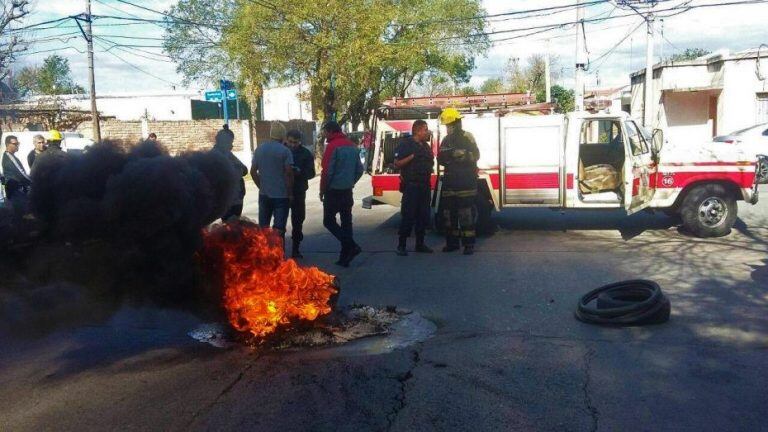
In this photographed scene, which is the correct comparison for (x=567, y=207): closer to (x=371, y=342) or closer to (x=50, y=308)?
(x=371, y=342)

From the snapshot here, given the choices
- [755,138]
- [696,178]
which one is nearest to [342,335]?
[696,178]

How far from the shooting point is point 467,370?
529 cm

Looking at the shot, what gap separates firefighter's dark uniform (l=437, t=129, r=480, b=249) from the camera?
9859mm

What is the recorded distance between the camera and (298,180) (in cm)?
978

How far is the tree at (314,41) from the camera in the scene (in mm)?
28422

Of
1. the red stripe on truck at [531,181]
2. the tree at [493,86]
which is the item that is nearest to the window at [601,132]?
the red stripe on truck at [531,181]

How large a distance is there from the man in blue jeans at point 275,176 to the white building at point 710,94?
2045 centimetres

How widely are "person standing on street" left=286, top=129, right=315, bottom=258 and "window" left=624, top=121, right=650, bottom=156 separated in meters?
5.06

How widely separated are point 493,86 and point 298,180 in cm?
7816

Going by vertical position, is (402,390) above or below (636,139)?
below

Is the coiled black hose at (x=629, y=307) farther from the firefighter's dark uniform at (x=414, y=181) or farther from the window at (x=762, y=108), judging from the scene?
the window at (x=762, y=108)

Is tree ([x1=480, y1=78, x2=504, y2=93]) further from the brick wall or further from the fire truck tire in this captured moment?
Result: the fire truck tire

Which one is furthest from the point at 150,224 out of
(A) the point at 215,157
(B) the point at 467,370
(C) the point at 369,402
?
(B) the point at 467,370

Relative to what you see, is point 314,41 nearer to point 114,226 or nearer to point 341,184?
point 341,184
